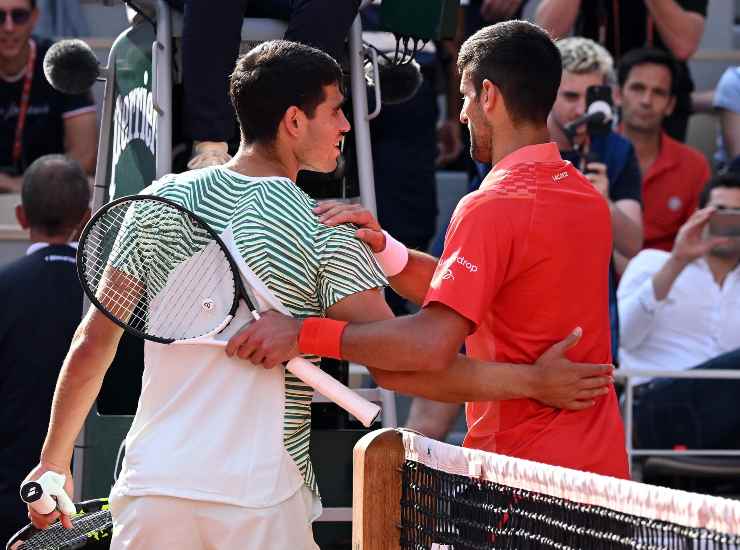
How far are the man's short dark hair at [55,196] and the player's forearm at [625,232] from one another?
8.34 feet

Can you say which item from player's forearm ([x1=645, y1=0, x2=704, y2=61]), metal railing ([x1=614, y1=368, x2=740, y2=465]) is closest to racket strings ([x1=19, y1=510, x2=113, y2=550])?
metal railing ([x1=614, y1=368, x2=740, y2=465])

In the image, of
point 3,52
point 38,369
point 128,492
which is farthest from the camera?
point 3,52

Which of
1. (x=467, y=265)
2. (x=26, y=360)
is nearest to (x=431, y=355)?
(x=467, y=265)

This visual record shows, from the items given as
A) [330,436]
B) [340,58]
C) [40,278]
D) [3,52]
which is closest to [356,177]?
[340,58]

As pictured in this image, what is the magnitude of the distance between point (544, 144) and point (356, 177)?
1608mm

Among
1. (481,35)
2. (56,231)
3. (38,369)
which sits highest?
(481,35)

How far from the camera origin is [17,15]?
8.34 metres

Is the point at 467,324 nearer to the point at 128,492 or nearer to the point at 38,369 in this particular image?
the point at 128,492

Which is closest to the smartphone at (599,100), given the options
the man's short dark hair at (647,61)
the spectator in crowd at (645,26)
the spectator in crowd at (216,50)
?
the man's short dark hair at (647,61)

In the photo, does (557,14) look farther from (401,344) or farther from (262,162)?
(401,344)

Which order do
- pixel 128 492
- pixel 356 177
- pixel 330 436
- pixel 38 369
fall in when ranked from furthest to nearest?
Answer: 1. pixel 38 369
2. pixel 356 177
3. pixel 330 436
4. pixel 128 492

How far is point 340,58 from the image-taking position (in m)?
4.92

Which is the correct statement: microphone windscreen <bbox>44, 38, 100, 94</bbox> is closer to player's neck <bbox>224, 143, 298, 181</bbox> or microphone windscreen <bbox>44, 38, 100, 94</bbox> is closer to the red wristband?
player's neck <bbox>224, 143, 298, 181</bbox>

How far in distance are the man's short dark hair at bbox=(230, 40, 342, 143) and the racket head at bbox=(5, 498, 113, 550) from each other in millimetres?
1133
